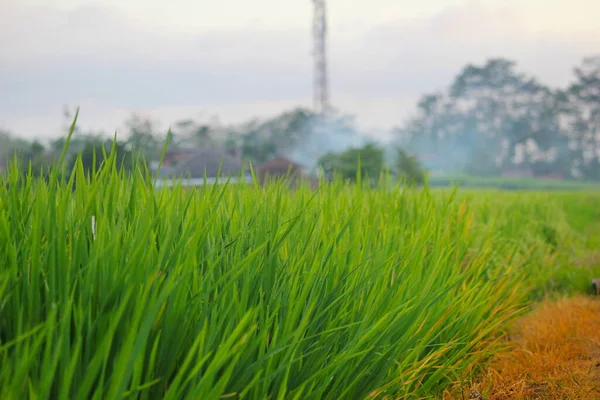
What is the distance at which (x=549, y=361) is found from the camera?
9.05 feet

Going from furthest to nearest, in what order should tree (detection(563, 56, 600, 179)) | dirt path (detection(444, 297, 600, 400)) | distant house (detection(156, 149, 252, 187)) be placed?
1. tree (detection(563, 56, 600, 179))
2. dirt path (detection(444, 297, 600, 400))
3. distant house (detection(156, 149, 252, 187))

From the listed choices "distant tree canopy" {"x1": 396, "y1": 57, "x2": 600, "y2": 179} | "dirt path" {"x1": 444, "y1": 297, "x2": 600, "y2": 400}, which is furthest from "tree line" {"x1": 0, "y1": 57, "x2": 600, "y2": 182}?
"dirt path" {"x1": 444, "y1": 297, "x2": 600, "y2": 400}

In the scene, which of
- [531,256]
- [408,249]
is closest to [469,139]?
[531,256]

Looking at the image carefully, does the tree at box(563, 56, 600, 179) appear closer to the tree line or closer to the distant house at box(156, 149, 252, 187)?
the tree line

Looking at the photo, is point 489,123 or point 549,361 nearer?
point 549,361

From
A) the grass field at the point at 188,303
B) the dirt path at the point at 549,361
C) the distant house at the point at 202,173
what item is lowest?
the dirt path at the point at 549,361

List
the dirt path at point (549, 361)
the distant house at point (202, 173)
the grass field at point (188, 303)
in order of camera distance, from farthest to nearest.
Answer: the dirt path at point (549, 361) < the distant house at point (202, 173) < the grass field at point (188, 303)

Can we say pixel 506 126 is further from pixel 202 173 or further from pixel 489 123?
pixel 202 173

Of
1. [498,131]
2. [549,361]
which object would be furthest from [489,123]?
[549,361]

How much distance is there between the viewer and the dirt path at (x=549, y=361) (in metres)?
2.35

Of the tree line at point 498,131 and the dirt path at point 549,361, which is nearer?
the dirt path at point 549,361

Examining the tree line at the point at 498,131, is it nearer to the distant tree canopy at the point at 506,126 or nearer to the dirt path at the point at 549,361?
the distant tree canopy at the point at 506,126

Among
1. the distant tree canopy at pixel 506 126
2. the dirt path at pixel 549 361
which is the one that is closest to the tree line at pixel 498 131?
the distant tree canopy at pixel 506 126

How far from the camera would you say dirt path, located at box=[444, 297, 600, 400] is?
2.35m
